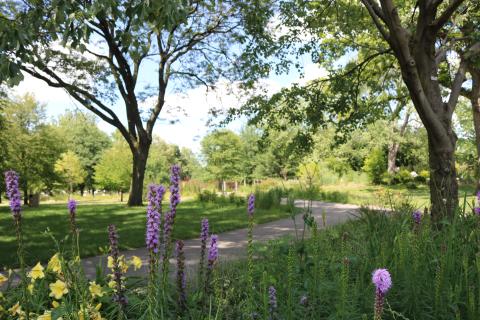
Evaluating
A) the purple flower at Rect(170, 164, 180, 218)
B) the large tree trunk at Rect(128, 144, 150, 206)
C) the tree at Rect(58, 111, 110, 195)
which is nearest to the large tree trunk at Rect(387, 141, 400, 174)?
the large tree trunk at Rect(128, 144, 150, 206)

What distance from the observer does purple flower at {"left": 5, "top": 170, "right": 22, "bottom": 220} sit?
1.84 m

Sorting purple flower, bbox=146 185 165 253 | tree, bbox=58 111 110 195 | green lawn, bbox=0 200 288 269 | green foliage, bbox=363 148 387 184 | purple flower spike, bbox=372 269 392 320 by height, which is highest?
tree, bbox=58 111 110 195

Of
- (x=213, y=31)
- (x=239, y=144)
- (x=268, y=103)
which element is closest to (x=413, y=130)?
(x=239, y=144)

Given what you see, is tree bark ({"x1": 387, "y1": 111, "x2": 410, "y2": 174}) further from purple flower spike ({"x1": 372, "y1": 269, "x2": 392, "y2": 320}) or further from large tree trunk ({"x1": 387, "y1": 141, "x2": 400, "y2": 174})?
purple flower spike ({"x1": 372, "y1": 269, "x2": 392, "y2": 320})

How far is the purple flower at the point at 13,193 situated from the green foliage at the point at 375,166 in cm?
3353

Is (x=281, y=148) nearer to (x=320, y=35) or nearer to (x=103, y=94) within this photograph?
(x=320, y=35)

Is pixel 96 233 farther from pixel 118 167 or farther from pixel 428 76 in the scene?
pixel 118 167

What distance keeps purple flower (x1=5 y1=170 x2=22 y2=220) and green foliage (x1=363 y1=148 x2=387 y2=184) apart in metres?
33.5

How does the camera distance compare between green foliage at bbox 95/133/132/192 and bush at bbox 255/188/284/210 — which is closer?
bush at bbox 255/188/284/210

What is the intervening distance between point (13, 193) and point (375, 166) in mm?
33755

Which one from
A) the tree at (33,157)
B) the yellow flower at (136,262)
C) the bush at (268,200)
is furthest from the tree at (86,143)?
the yellow flower at (136,262)

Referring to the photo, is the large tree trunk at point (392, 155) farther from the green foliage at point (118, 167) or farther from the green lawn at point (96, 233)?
the green lawn at point (96, 233)

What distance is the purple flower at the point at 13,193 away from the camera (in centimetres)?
184

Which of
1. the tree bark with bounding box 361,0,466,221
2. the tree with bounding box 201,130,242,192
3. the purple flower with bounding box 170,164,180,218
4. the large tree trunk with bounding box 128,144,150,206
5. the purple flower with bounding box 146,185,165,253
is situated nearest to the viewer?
the purple flower with bounding box 146,185,165,253
